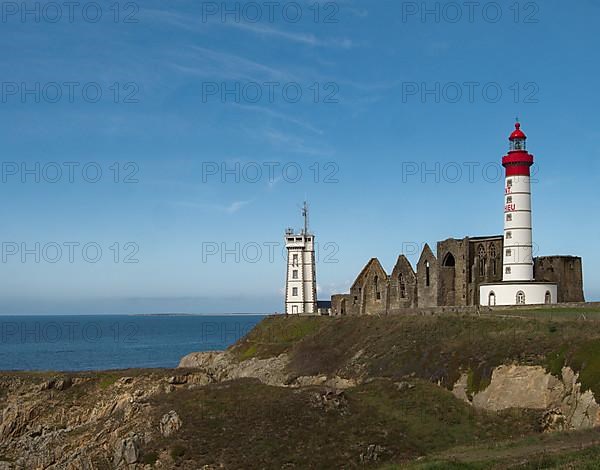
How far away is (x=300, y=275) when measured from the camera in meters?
90.7

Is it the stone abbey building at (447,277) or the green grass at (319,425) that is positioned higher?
A: the stone abbey building at (447,277)

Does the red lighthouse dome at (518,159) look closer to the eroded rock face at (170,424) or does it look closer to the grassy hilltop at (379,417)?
the grassy hilltop at (379,417)

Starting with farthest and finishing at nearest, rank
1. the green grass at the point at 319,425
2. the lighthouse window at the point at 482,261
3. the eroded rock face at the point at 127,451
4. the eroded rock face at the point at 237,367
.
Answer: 1. the lighthouse window at the point at 482,261
2. the eroded rock face at the point at 237,367
3. the eroded rock face at the point at 127,451
4. the green grass at the point at 319,425

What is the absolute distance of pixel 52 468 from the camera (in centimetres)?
3900

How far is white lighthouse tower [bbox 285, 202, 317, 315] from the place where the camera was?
9031 cm

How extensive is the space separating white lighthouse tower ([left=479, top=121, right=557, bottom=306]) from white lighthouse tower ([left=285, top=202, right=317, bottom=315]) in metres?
31.5

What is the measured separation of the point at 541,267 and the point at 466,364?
2615 centimetres

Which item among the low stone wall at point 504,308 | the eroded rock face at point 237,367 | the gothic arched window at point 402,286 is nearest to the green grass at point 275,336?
the eroded rock face at point 237,367

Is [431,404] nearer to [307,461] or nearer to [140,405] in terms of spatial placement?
[307,461]

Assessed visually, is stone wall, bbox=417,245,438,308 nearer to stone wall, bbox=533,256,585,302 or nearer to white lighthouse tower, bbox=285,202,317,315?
stone wall, bbox=533,256,585,302

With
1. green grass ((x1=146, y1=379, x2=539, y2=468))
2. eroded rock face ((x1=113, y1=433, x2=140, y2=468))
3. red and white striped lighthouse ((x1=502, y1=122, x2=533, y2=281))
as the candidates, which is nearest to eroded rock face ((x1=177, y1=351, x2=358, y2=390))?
green grass ((x1=146, y1=379, x2=539, y2=468))

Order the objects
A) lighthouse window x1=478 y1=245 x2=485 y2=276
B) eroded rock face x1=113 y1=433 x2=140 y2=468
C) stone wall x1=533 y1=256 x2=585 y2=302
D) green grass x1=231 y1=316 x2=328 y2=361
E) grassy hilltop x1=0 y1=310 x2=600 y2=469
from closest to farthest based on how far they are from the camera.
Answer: grassy hilltop x1=0 y1=310 x2=600 y2=469, eroded rock face x1=113 y1=433 x2=140 y2=468, stone wall x1=533 y1=256 x2=585 y2=302, lighthouse window x1=478 y1=245 x2=485 y2=276, green grass x1=231 y1=316 x2=328 y2=361

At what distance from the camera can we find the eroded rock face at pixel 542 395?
3603cm

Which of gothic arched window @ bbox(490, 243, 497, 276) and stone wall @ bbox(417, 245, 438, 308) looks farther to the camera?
stone wall @ bbox(417, 245, 438, 308)
